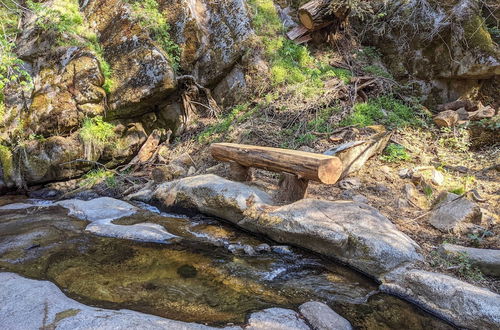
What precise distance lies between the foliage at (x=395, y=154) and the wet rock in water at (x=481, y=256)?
2451 millimetres

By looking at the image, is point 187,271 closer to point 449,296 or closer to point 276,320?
point 276,320

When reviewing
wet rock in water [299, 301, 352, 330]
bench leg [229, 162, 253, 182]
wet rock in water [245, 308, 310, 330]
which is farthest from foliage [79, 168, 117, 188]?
wet rock in water [299, 301, 352, 330]

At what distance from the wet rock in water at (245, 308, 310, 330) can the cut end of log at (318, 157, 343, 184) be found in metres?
1.72

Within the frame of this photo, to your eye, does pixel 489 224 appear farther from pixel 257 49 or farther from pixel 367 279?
pixel 257 49

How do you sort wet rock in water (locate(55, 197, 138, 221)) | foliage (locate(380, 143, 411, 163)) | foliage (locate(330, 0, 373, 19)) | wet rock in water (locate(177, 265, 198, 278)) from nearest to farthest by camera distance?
wet rock in water (locate(177, 265, 198, 278)) < wet rock in water (locate(55, 197, 138, 221)) < foliage (locate(380, 143, 411, 163)) < foliage (locate(330, 0, 373, 19))

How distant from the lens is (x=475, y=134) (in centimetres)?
588

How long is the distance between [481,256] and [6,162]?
354 inches

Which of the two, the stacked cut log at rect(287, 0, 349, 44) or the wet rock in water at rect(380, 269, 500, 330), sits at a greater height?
the stacked cut log at rect(287, 0, 349, 44)

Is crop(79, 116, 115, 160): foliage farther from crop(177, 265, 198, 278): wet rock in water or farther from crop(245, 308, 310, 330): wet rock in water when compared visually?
crop(245, 308, 310, 330): wet rock in water

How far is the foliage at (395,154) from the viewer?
556cm

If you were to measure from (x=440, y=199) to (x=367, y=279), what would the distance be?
6.62ft

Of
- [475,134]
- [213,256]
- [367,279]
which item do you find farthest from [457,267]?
[475,134]

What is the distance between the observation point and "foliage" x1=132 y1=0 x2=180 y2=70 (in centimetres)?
838

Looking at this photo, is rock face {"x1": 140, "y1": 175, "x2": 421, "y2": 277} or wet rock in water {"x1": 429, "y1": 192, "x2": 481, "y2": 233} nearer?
rock face {"x1": 140, "y1": 175, "x2": 421, "y2": 277}
